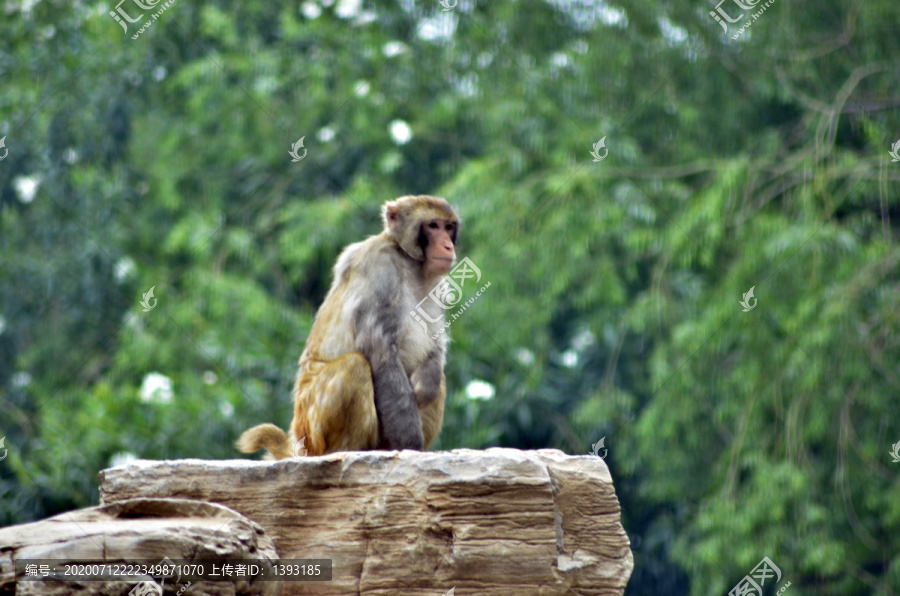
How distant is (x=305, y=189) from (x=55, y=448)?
596 centimetres

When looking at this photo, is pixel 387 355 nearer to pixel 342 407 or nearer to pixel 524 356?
pixel 342 407

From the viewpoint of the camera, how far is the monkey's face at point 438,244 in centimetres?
616

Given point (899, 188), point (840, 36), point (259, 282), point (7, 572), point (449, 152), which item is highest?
point (7, 572)

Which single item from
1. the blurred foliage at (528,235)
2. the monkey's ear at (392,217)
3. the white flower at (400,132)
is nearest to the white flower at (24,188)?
the blurred foliage at (528,235)

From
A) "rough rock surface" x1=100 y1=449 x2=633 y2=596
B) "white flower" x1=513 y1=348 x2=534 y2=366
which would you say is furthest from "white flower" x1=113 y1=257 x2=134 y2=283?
"rough rock surface" x1=100 y1=449 x2=633 y2=596

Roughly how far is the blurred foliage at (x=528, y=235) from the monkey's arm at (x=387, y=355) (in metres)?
4.73

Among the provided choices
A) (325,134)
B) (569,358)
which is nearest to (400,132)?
(325,134)

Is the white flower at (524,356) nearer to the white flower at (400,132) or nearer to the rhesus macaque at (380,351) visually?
the white flower at (400,132)

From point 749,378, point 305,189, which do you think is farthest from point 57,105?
point 749,378

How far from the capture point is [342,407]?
5773mm

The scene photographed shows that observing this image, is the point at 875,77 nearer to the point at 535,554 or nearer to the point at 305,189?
the point at 305,189

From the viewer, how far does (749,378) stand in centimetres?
983

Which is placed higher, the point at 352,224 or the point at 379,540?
the point at 379,540

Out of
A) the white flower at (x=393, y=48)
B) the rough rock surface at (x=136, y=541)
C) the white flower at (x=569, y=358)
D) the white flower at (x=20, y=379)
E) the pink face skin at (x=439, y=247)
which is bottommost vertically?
the white flower at (x=20, y=379)
